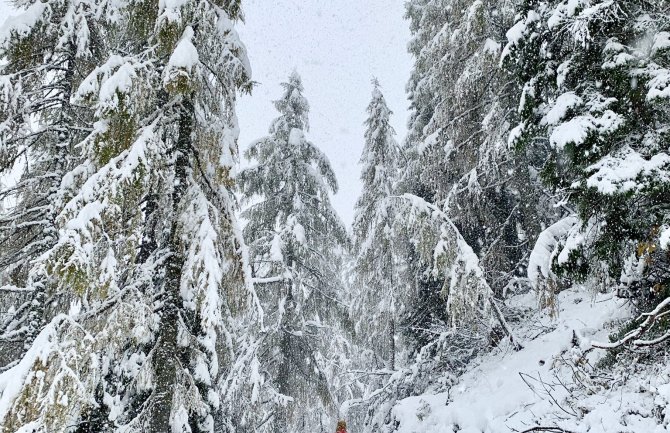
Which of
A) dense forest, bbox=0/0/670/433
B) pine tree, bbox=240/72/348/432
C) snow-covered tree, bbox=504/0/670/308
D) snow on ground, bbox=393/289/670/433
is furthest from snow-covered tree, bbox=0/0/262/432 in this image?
pine tree, bbox=240/72/348/432

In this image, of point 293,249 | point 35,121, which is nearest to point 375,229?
point 293,249

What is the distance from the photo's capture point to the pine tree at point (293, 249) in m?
13.4

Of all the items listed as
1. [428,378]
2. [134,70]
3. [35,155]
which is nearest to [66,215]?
[134,70]

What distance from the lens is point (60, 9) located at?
27.4 feet

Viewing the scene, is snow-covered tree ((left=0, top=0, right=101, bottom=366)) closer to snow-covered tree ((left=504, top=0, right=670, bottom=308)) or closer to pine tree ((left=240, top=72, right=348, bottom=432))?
pine tree ((left=240, top=72, right=348, bottom=432))

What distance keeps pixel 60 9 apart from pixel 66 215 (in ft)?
14.5

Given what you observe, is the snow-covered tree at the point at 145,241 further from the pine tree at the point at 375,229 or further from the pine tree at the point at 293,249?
the pine tree at the point at 375,229

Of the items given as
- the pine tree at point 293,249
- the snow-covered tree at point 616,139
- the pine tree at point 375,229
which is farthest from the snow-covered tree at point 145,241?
the pine tree at point 375,229

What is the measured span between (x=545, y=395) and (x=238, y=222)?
5506 mm

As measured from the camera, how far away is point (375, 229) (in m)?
16.1

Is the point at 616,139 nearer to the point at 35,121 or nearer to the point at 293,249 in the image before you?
the point at 293,249

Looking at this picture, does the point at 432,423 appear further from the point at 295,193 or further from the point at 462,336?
the point at 295,193

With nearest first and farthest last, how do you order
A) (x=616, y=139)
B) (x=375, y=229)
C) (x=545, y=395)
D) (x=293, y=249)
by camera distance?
(x=616, y=139), (x=545, y=395), (x=293, y=249), (x=375, y=229)

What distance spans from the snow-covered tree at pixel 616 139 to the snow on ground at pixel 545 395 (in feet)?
4.01
